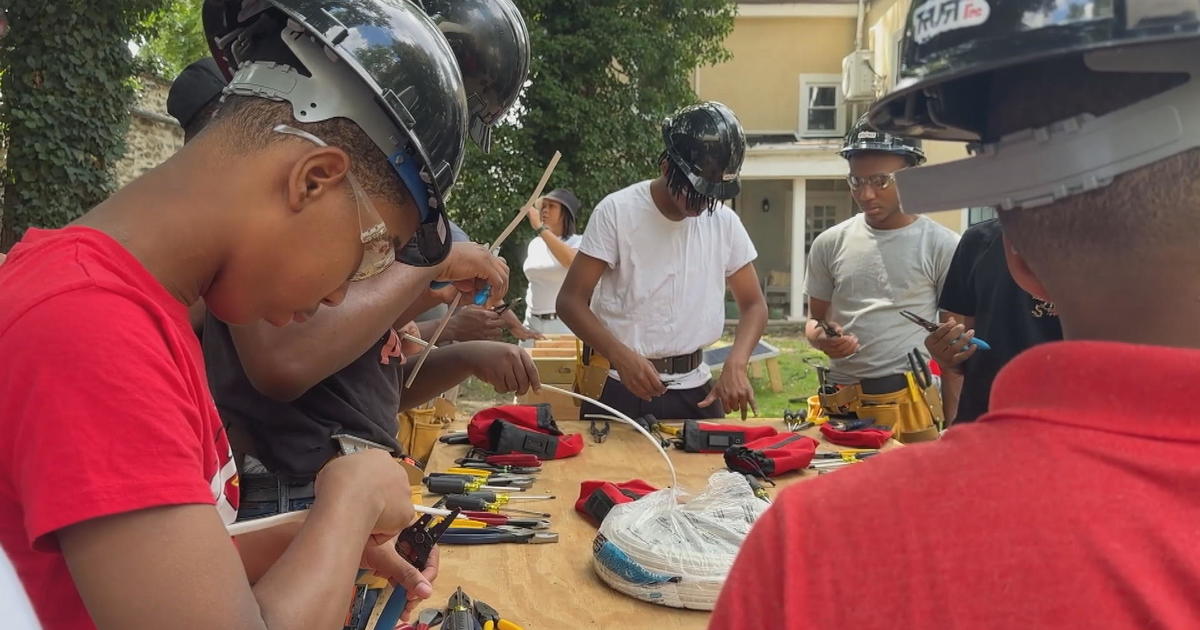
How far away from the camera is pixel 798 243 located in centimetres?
2038

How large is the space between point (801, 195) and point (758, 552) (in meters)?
20.1

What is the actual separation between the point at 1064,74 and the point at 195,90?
6.65 ft

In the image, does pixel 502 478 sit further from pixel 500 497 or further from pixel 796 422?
pixel 796 422

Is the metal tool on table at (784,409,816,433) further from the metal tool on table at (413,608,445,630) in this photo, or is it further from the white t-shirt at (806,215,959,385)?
the metal tool on table at (413,608,445,630)

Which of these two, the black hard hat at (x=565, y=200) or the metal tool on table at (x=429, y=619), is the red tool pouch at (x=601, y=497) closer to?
the metal tool on table at (x=429, y=619)

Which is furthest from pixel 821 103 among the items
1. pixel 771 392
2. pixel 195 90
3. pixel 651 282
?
pixel 195 90

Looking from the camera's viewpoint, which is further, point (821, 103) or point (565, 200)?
point (821, 103)

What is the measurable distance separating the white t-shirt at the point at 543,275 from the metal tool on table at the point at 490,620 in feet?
18.9

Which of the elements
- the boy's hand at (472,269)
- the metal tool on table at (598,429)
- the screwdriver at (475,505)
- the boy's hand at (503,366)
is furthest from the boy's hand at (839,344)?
the boy's hand at (472,269)

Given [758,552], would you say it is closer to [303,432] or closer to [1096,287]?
[1096,287]

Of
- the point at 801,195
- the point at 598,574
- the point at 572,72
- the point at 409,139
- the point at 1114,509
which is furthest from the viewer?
the point at 801,195

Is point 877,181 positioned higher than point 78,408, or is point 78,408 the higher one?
point 877,181

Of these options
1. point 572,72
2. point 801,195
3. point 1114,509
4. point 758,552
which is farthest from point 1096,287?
point 801,195

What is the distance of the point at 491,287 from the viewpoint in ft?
8.71
